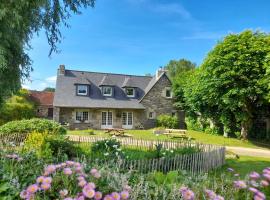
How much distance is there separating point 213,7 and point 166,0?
258cm

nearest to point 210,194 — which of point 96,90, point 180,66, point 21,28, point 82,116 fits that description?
point 21,28

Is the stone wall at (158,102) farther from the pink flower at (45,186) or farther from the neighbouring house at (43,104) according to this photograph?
the pink flower at (45,186)

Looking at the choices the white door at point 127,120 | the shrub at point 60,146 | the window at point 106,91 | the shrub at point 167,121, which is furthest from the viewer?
the window at point 106,91

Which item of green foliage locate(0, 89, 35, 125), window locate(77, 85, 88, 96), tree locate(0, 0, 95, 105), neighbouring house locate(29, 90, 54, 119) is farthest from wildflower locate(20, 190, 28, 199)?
neighbouring house locate(29, 90, 54, 119)

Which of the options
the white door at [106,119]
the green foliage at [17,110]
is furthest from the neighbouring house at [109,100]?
the green foliage at [17,110]

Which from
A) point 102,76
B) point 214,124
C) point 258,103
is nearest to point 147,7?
point 258,103

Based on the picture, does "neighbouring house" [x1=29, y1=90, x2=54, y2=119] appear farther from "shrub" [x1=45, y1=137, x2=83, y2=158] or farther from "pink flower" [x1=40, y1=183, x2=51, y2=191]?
"pink flower" [x1=40, y1=183, x2=51, y2=191]

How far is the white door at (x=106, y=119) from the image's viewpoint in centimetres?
3281

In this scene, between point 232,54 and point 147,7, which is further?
point 232,54

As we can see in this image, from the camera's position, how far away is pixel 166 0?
46.8 feet

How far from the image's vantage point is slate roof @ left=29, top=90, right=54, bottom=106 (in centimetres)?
4406

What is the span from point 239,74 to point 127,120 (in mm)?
15440

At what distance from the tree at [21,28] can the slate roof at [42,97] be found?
3615 centimetres

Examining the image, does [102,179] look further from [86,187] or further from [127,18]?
[127,18]
